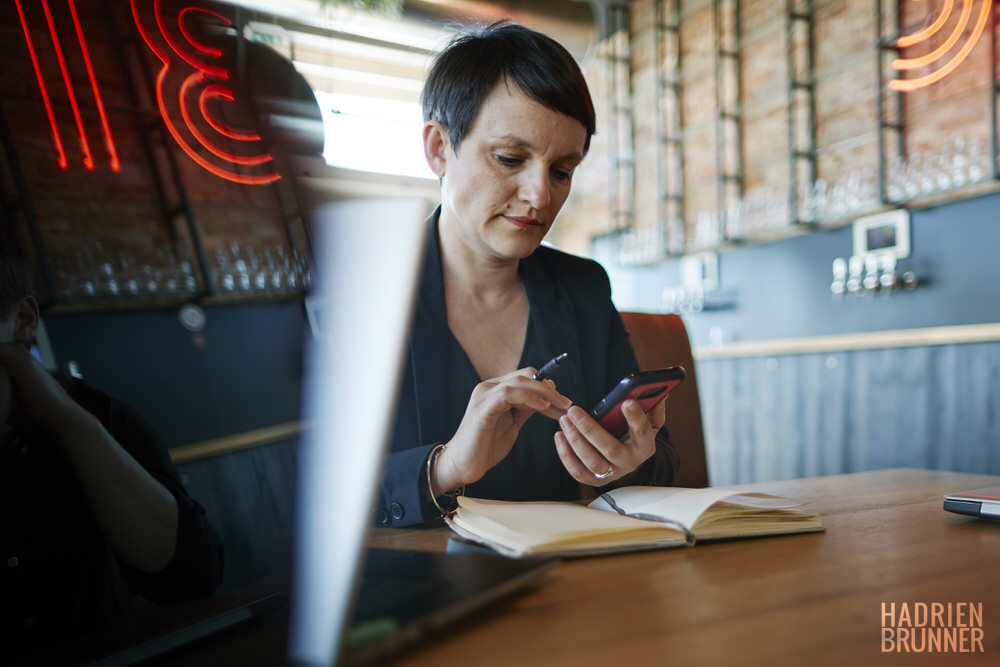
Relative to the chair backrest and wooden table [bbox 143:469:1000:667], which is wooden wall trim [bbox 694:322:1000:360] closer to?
the chair backrest

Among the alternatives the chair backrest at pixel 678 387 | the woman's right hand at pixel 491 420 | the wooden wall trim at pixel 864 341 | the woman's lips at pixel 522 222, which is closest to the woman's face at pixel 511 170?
the woman's lips at pixel 522 222

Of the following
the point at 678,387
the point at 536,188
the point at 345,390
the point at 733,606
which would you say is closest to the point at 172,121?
the point at 345,390

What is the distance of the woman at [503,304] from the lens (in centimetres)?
92

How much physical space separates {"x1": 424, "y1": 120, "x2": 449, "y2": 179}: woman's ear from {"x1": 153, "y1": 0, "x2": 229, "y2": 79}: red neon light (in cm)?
86

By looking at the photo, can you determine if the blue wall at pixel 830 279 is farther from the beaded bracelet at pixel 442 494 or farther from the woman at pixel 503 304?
the beaded bracelet at pixel 442 494

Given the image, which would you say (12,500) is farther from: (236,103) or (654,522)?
(654,522)

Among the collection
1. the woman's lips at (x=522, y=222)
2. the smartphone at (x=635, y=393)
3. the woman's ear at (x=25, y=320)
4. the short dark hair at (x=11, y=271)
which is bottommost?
the smartphone at (x=635, y=393)

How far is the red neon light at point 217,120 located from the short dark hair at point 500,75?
793mm

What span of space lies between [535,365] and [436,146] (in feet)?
1.39

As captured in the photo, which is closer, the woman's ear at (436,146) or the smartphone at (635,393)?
the smartphone at (635,393)

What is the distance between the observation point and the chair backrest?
153 cm

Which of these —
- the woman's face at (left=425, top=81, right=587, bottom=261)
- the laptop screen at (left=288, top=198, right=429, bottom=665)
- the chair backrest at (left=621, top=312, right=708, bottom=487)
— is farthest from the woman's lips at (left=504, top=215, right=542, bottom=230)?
the laptop screen at (left=288, top=198, right=429, bottom=665)

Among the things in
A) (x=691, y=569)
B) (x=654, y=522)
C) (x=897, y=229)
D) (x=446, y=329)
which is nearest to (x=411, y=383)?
(x=446, y=329)

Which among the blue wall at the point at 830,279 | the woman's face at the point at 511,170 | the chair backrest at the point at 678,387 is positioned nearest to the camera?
the woman's face at the point at 511,170
